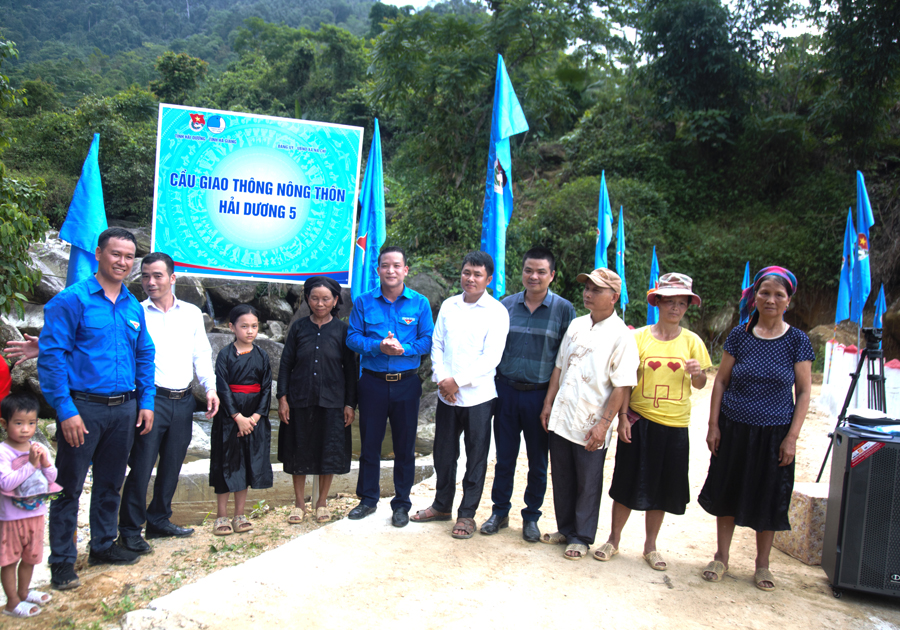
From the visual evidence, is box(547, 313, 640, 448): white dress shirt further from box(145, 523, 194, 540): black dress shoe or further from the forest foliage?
the forest foliage

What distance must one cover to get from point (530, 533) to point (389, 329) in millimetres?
1514

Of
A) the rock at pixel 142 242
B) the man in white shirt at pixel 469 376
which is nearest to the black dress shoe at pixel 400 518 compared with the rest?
the man in white shirt at pixel 469 376

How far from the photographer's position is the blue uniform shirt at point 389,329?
12.6ft

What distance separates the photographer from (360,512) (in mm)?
3883

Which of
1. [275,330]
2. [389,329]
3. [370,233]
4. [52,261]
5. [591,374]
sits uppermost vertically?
[370,233]

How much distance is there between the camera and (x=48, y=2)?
169 ft

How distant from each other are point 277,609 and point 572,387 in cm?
187

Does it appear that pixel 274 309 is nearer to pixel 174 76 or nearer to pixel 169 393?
pixel 169 393

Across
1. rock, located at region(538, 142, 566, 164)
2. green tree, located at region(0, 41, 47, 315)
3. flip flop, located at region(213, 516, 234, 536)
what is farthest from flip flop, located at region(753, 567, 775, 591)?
rock, located at region(538, 142, 566, 164)

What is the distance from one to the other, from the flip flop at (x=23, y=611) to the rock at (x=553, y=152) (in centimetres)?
2048

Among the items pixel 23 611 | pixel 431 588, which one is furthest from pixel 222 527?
pixel 431 588

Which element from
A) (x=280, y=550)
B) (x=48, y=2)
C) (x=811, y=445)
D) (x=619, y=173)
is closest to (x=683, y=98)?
(x=619, y=173)

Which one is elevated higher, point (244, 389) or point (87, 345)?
point (87, 345)

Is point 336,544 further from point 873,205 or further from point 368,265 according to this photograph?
point 873,205
